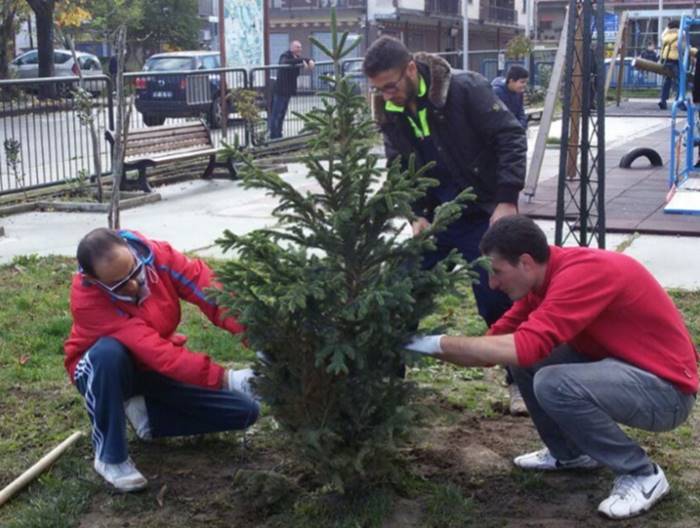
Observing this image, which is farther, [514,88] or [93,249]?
[514,88]

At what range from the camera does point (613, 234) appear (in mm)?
9219

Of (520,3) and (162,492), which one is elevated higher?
(520,3)

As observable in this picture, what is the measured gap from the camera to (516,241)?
353cm

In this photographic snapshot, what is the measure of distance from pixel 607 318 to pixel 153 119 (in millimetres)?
15339

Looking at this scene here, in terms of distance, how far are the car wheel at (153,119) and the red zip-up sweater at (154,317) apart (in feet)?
45.7

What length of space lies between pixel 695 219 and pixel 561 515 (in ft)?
21.7

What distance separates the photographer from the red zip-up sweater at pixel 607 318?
3457 millimetres

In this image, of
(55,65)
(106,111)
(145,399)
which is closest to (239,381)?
(145,399)

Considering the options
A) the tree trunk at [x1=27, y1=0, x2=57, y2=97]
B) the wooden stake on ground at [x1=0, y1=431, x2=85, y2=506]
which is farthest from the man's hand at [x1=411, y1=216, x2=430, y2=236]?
the tree trunk at [x1=27, y1=0, x2=57, y2=97]

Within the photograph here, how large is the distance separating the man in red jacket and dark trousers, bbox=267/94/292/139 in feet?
41.6

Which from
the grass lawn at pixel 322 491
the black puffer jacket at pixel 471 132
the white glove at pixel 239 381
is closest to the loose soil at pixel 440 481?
the grass lawn at pixel 322 491

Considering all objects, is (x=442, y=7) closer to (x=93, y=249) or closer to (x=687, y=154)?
(x=687, y=154)

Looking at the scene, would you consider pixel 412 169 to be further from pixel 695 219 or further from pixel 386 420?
pixel 695 219

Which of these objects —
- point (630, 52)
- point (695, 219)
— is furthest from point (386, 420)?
point (630, 52)
